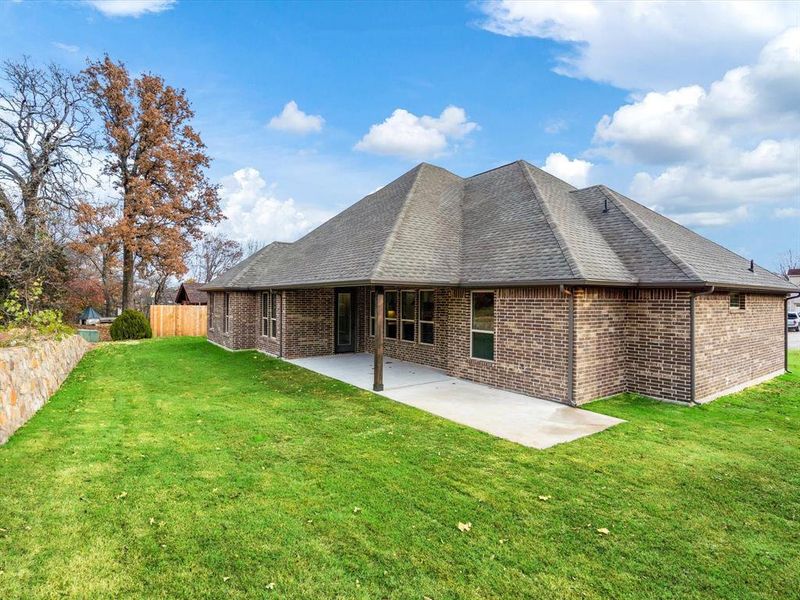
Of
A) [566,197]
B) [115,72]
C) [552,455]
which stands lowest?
[552,455]

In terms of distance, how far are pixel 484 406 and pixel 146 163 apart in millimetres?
23745

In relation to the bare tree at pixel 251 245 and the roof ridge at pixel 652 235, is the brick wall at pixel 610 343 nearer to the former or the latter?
the roof ridge at pixel 652 235

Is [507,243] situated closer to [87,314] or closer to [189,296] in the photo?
[189,296]

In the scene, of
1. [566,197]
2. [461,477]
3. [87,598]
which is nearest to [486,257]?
[566,197]

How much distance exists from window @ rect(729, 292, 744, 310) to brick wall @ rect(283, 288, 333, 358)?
11.2 meters

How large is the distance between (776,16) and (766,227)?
14071 millimetres

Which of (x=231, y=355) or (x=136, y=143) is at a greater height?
(x=136, y=143)

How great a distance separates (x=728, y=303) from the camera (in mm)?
9453

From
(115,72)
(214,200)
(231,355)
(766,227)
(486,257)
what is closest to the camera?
(486,257)

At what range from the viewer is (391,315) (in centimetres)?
1370

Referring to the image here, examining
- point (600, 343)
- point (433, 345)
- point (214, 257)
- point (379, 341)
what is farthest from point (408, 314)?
point (214, 257)

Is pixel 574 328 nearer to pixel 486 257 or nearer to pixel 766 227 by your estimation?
pixel 486 257

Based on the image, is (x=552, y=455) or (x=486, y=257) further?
(x=486, y=257)

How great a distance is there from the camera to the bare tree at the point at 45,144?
19672 mm
